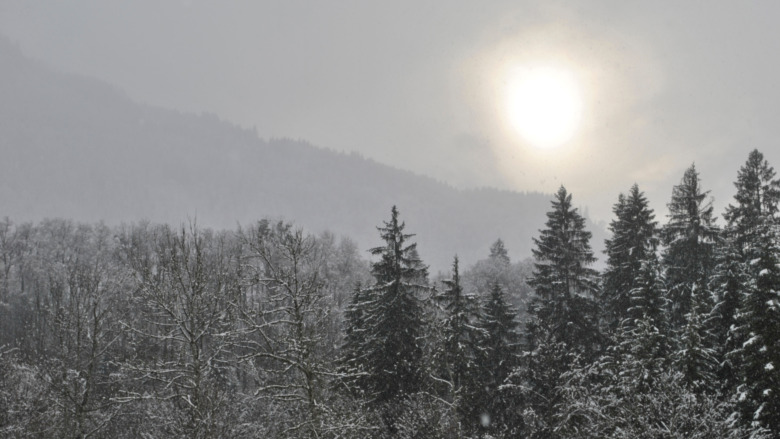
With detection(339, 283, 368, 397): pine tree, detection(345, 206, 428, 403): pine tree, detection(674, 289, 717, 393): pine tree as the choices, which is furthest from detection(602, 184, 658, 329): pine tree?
detection(339, 283, 368, 397): pine tree

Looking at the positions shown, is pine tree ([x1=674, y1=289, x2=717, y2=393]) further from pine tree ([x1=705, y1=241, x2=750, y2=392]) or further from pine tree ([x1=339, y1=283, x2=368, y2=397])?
pine tree ([x1=339, y1=283, x2=368, y2=397])

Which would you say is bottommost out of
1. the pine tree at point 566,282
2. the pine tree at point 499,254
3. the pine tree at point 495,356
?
the pine tree at point 495,356

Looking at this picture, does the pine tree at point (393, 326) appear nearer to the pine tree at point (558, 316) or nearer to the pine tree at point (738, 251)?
the pine tree at point (558, 316)

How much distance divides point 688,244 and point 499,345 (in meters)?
13.5

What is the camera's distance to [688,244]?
99.7ft

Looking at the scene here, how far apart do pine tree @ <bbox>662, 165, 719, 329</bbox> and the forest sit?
4.4 inches

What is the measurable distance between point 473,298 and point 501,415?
288 inches

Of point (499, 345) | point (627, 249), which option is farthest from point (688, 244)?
point (499, 345)

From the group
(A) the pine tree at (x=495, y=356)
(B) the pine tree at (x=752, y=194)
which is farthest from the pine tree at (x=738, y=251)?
(A) the pine tree at (x=495, y=356)

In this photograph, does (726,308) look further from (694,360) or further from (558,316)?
(558,316)

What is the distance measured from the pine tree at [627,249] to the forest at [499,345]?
0.10m

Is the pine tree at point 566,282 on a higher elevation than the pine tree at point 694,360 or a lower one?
higher

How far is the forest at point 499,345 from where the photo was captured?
51.6ft

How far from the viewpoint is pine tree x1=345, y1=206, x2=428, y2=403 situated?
83.7 feet
